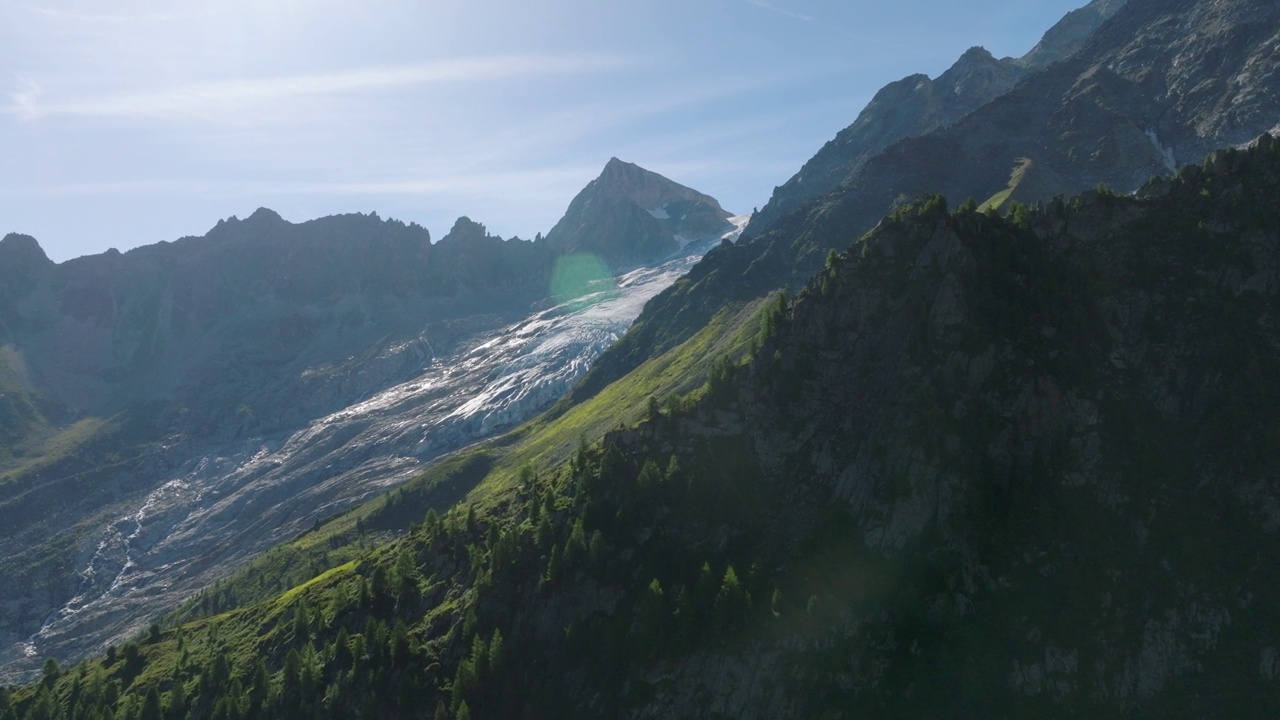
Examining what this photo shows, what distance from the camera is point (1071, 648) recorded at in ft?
232

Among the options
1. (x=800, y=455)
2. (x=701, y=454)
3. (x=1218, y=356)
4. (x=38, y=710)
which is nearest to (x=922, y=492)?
(x=800, y=455)

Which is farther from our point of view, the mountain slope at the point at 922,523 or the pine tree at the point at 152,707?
the pine tree at the point at 152,707

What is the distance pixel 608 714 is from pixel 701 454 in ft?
107

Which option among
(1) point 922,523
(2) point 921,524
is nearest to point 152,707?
(2) point 921,524

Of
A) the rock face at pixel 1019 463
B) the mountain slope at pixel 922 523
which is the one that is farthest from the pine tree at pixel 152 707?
the rock face at pixel 1019 463

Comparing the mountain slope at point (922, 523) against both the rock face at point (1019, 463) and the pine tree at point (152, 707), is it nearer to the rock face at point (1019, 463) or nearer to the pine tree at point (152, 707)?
the rock face at point (1019, 463)

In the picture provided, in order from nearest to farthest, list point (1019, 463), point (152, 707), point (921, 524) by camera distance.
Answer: point (921, 524)
point (1019, 463)
point (152, 707)

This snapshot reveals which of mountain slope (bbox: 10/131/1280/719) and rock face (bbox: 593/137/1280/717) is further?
mountain slope (bbox: 10/131/1280/719)

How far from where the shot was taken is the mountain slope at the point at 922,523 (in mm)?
72000

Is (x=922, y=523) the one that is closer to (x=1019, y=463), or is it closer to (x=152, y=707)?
(x=1019, y=463)

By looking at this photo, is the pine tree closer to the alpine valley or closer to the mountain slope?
the alpine valley

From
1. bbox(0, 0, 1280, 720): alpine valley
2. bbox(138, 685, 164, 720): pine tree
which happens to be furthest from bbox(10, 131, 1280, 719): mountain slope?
bbox(138, 685, 164, 720): pine tree

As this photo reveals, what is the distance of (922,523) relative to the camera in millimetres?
81000

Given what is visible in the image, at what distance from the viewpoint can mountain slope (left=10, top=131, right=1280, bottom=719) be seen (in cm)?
7200
